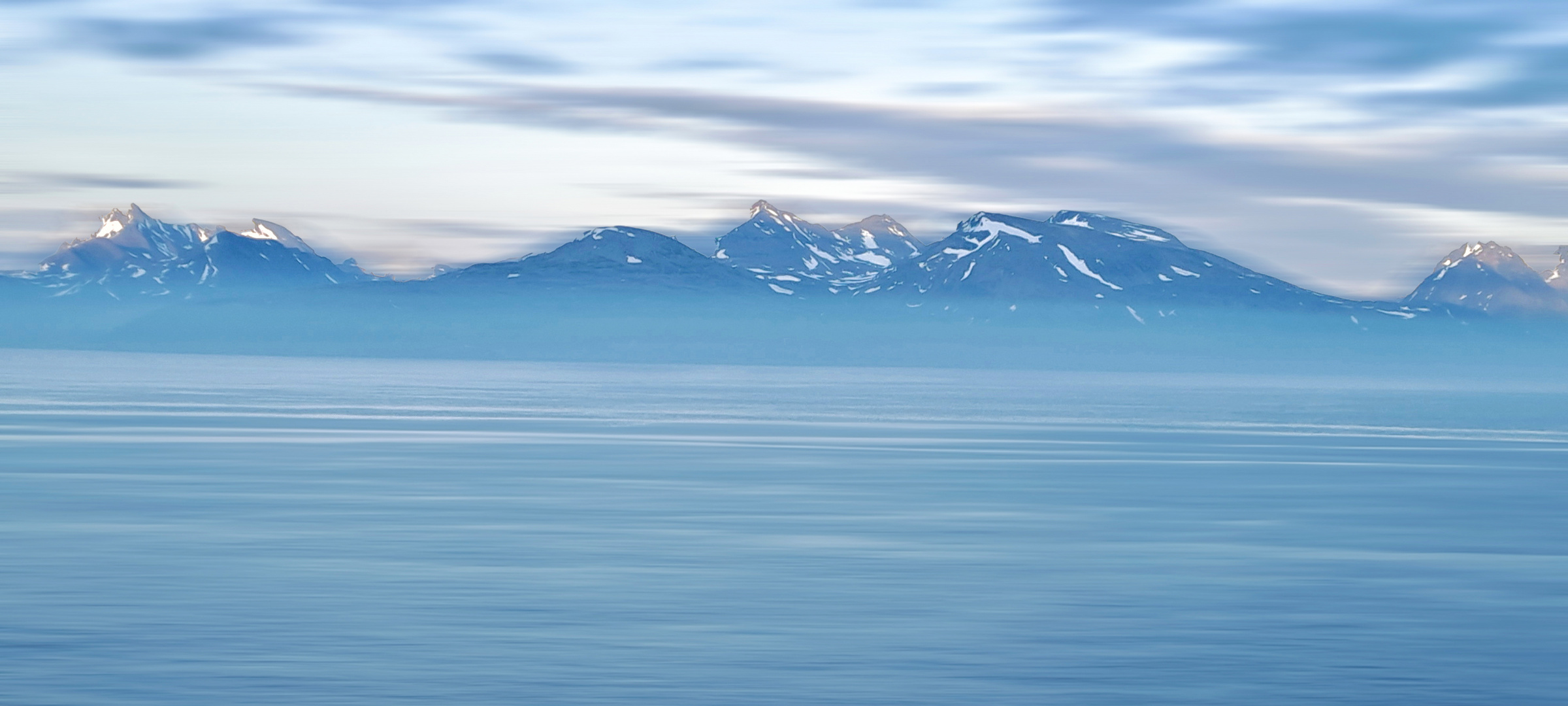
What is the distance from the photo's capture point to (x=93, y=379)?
6412 inches

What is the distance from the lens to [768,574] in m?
27.2

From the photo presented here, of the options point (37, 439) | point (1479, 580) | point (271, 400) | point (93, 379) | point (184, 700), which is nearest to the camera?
point (184, 700)

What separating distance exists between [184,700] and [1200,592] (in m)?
14.5

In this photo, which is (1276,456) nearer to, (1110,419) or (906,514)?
(906,514)

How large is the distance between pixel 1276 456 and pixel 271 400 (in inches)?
2567

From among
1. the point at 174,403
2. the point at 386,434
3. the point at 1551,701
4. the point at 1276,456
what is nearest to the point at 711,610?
the point at 1551,701

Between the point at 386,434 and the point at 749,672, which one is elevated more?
the point at 749,672

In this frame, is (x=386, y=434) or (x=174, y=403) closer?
(x=386, y=434)

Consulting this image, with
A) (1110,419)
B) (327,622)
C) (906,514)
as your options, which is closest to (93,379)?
(1110,419)

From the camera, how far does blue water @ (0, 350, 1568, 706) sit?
1919 centimetres

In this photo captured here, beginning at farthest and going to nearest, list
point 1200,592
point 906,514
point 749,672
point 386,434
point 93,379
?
point 93,379, point 386,434, point 906,514, point 1200,592, point 749,672

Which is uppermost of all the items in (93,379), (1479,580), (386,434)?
(1479,580)

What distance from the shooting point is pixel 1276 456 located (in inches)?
2320

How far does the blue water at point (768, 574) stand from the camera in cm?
1919
